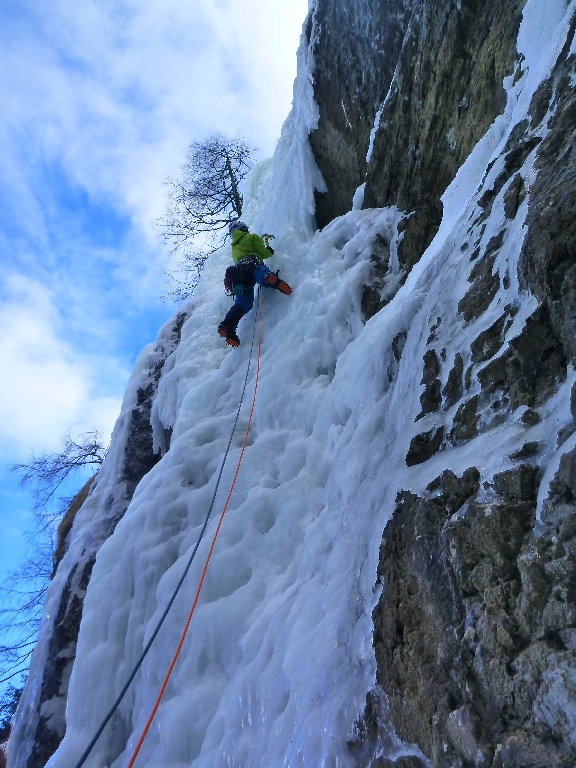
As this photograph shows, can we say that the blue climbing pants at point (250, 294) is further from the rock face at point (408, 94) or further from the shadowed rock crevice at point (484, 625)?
the shadowed rock crevice at point (484, 625)

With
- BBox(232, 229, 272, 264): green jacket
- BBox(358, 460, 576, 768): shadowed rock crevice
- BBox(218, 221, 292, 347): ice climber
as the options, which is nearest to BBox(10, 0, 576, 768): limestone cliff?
BBox(358, 460, 576, 768): shadowed rock crevice

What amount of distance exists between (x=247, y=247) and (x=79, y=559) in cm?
388

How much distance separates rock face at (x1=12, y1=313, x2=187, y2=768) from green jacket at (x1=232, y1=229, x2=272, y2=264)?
1846mm

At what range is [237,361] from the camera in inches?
232

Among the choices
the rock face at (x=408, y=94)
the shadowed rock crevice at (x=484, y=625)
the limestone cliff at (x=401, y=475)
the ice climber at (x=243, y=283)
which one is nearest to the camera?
the shadowed rock crevice at (x=484, y=625)

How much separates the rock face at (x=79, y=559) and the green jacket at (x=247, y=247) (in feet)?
6.06

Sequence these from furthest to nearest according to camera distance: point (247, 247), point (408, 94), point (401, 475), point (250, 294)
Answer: point (247, 247) < point (250, 294) < point (408, 94) < point (401, 475)

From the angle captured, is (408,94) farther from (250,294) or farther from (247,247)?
(250,294)

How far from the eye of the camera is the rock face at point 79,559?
16.3 ft

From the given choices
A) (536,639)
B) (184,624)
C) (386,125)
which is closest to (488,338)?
(536,639)

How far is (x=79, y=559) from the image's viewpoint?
A: 594 cm

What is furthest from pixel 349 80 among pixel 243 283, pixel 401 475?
pixel 401 475

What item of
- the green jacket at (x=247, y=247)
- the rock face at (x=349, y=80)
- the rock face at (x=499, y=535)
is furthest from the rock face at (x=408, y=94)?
the rock face at (x=499, y=535)

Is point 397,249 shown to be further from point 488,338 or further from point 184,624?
point 184,624
